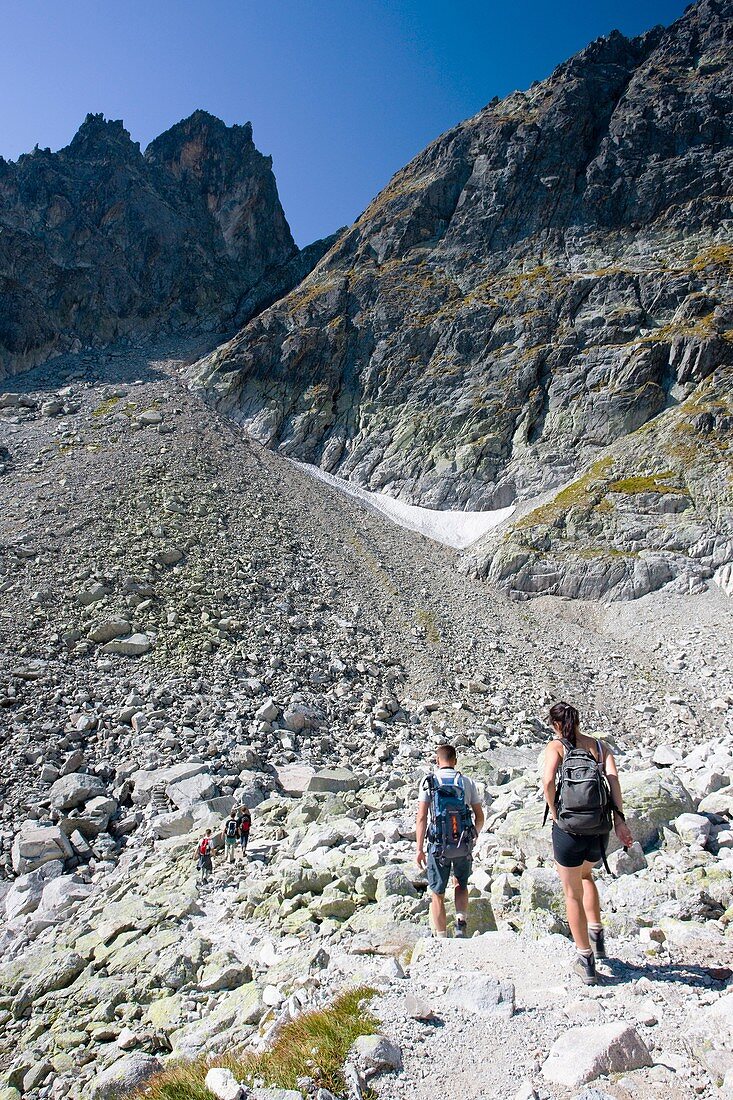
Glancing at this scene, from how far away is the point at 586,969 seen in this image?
515 centimetres

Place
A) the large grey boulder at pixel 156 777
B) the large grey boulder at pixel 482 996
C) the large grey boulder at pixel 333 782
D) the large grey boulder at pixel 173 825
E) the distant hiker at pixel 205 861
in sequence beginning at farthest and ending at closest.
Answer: the large grey boulder at pixel 333 782, the large grey boulder at pixel 156 777, the large grey boulder at pixel 173 825, the distant hiker at pixel 205 861, the large grey boulder at pixel 482 996

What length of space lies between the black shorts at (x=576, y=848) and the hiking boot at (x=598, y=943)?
0.64 meters

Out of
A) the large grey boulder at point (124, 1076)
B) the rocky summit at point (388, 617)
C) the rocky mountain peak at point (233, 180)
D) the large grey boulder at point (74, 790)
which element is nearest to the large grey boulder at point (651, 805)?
the rocky summit at point (388, 617)

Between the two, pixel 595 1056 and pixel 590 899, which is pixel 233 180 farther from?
pixel 595 1056

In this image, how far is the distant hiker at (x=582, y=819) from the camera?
16.9ft

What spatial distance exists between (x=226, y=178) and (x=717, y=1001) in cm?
13215

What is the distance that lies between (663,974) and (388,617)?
1042 inches

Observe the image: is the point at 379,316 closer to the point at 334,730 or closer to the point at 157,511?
the point at 157,511

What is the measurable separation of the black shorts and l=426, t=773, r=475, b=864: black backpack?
4.16 ft

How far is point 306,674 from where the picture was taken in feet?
78.9

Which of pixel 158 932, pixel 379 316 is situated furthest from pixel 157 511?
pixel 379 316

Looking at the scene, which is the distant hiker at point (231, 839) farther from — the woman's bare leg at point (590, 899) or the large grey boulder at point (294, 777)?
the woman's bare leg at point (590, 899)

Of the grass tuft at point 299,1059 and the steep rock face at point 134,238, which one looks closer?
the grass tuft at point 299,1059

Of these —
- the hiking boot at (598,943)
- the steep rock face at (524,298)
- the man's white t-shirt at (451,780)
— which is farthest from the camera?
the steep rock face at (524,298)
